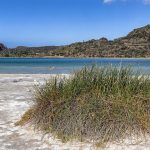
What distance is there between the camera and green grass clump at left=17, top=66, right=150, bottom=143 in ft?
23.2

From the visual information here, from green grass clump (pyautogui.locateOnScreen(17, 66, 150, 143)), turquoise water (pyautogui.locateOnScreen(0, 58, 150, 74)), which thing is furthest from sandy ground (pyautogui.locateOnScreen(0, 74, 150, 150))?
turquoise water (pyautogui.locateOnScreen(0, 58, 150, 74))

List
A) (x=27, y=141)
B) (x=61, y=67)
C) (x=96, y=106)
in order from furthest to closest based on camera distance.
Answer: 1. (x=61, y=67)
2. (x=96, y=106)
3. (x=27, y=141)

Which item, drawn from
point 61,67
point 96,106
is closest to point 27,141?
point 96,106

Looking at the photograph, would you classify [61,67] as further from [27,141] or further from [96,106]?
[27,141]

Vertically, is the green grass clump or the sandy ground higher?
the green grass clump

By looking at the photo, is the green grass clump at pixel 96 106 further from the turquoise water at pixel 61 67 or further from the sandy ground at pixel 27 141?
the turquoise water at pixel 61 67

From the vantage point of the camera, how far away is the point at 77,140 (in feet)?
22.9

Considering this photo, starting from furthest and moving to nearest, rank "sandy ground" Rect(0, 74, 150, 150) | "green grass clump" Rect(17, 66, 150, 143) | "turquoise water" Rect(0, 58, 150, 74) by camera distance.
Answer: "turquoise water" Rect(0, 58, 150, 74) < "green grass clump" Rect(17, 66, 150, 143) < "sandy ground" Rect(0, 74, 150, 150)

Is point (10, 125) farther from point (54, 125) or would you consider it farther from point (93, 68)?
point (93, 68)

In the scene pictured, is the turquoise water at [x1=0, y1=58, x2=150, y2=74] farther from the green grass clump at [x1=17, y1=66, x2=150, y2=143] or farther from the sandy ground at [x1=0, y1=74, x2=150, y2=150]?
→ the sandy ground at [x1=0, y1=74, x2=150, y2=150]

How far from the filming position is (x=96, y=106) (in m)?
7.38

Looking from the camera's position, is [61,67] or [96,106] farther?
[61,67]

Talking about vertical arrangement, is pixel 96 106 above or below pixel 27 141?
above

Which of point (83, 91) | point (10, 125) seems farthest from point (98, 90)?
point (10, 125)
